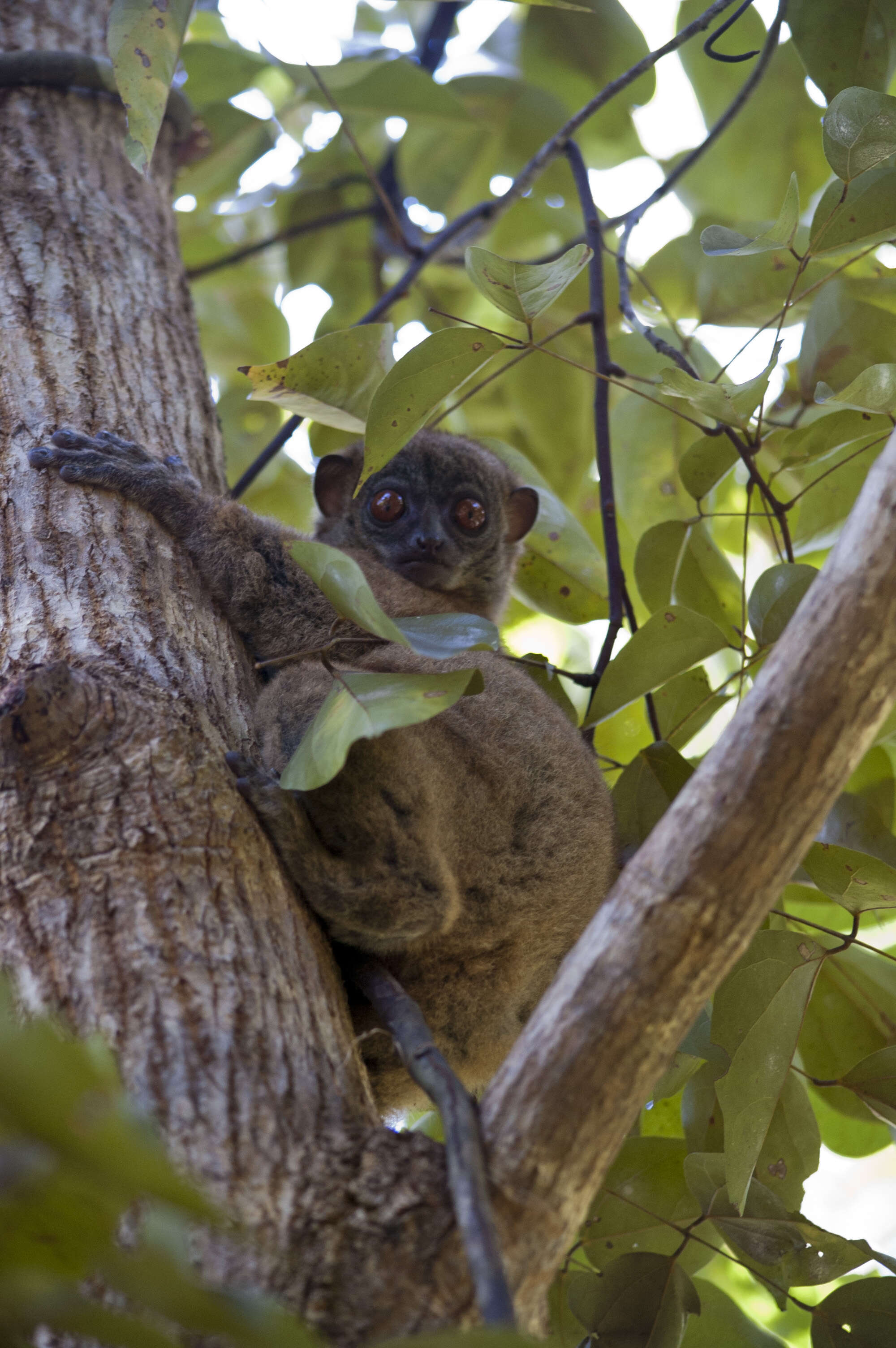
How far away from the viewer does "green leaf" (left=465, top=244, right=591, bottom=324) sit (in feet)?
7.20

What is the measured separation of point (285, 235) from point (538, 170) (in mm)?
1325

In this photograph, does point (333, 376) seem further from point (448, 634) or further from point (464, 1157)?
point (464, 1157)

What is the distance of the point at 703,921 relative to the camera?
1321 millimetres

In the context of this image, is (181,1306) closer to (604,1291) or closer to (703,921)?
(703,921)

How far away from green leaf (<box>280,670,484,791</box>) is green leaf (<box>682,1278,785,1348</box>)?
148 centimetres

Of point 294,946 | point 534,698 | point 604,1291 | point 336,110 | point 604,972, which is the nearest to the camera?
point 604,972

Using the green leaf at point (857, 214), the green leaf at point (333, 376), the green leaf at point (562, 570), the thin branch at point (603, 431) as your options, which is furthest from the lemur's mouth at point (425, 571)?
the green leaf at point (857, 214)

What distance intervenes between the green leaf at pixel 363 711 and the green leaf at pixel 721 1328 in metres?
1.48

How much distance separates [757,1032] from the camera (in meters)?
2.06

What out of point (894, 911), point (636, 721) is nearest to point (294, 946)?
point (894, 911)

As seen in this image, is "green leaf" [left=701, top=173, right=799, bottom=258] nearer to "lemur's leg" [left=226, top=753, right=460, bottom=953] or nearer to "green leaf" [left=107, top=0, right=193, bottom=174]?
"green leaf" [left=107, top=0, right=193, bottom=174]

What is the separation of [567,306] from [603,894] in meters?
2.45

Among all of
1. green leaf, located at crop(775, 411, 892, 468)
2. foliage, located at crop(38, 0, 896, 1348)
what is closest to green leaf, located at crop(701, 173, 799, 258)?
foliage, located at crop(38, 0, 896, 1348)

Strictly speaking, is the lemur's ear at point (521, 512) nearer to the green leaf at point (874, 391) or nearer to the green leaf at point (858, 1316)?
the green leaf at point (874, 391)
